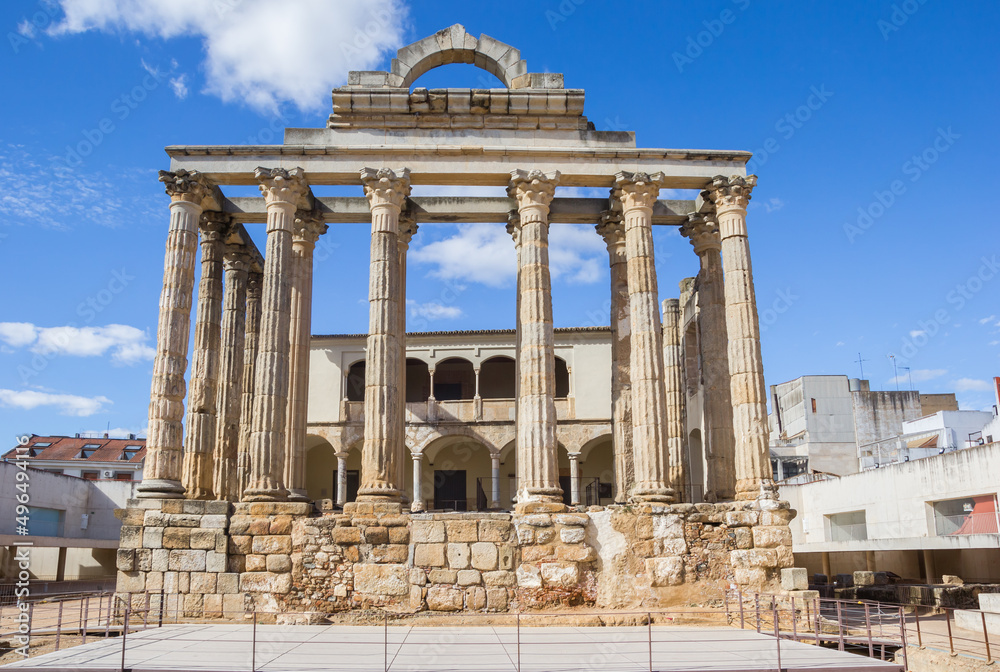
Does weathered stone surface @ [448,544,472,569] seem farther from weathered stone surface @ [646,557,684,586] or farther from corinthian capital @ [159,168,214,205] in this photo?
corinthian capital @ [159,168,214,205]

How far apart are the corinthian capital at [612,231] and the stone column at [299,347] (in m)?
6.90

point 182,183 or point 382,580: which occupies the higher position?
Result: point 182,183

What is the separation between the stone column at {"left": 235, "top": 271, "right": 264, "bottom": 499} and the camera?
19.8m

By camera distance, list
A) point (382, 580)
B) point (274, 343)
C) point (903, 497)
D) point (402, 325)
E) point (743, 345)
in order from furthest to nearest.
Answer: point (903, 497) → point (402, 325) → point (743, 345) → point (274, 343) → point (382, 580)

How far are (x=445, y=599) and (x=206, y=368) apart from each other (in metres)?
7.98

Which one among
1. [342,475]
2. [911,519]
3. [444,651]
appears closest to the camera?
[444,651]

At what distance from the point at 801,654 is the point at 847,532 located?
22372 millimetres

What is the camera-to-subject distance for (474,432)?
32.0 meters

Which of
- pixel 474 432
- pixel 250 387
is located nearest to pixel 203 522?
pixel 250 387

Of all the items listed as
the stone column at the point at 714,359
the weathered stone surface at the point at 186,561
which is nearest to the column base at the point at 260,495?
the weathered stone surface at the point at 186,561

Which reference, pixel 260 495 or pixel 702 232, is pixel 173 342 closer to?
pixel 260 495

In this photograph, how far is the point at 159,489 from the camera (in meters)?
16.6

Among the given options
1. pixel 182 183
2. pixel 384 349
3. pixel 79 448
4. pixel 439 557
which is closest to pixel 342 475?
pixel 384 349

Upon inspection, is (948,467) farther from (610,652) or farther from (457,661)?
(457,661)
